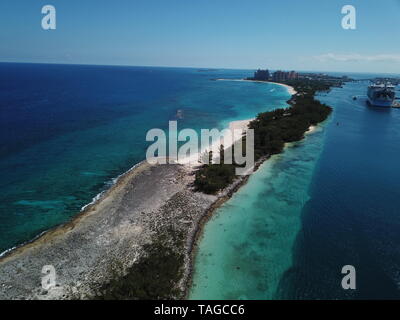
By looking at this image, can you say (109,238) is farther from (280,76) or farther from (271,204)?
(280,76)

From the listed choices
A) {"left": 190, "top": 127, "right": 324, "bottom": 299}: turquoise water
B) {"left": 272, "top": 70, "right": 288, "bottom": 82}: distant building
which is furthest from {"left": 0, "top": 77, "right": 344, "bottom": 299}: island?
{"left": 272, "top": 70, "right": 288, "bottom": 82}: distant building

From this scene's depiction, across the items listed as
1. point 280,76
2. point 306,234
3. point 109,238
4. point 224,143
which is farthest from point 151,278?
point 280,76

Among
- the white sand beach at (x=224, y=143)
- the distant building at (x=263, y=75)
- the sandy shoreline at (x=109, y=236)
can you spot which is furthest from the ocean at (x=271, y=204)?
the distant building at (x=263, y=75)

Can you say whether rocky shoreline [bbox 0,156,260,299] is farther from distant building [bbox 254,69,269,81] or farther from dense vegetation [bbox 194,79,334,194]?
distant building [bbox 254,69,269,81]

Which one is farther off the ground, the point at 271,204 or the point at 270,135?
the point at 270,135

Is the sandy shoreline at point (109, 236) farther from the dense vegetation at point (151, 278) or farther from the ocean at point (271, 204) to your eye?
the ocean at point (271, 204)
